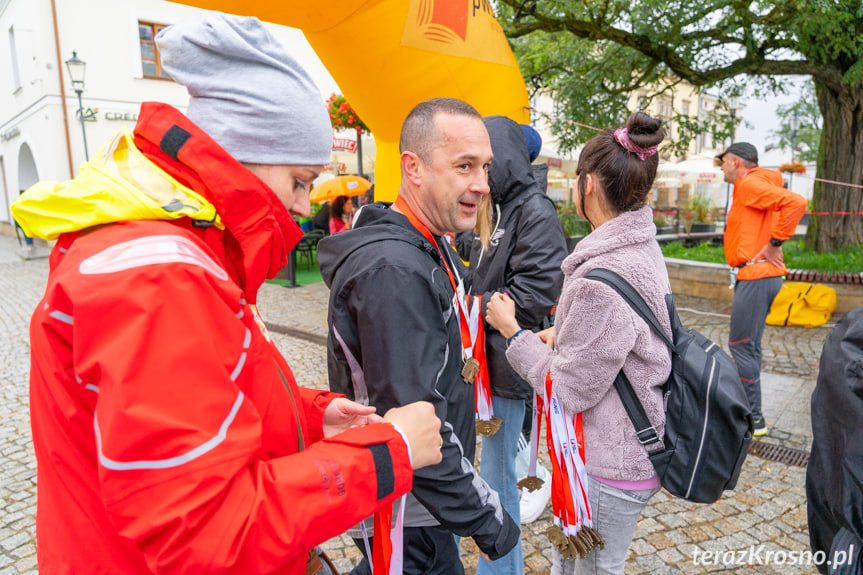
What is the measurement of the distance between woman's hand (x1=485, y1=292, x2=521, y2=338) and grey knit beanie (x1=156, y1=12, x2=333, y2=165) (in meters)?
1.37

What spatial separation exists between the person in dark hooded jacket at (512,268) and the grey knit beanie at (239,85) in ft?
5.51

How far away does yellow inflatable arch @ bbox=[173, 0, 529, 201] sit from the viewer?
12.1 ft

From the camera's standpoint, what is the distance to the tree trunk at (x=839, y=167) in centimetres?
860

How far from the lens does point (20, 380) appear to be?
5676 millimetres

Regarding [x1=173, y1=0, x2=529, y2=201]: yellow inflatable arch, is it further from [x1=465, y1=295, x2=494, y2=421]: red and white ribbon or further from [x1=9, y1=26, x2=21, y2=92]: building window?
[x1=9, y1=26, x2=21, y2=92]: building window

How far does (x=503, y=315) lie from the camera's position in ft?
7.66

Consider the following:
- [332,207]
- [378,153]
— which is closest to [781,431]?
[378,153]

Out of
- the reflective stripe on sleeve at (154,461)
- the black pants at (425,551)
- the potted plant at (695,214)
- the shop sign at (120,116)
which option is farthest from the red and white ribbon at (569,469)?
the shop sign at (120,116)

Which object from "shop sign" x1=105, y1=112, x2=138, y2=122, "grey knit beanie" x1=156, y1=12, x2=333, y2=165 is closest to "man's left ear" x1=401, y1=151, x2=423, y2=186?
"grey knit beanie" x1=156, y1=12, x2=333, y2=165

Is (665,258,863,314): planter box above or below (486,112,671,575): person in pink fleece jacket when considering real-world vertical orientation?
below

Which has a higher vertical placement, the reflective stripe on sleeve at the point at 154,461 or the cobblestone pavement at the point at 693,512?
the reflective stripe on sleeve at the point at 154,461

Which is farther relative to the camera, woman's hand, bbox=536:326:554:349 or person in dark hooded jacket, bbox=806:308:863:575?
woman's hand, bbox=536:326:554:349

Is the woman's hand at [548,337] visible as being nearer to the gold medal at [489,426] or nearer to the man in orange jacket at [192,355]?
the gold medal at [489,426]

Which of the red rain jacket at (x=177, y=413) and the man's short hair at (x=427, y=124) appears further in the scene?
the man's short hair at (x=427, y=124)
